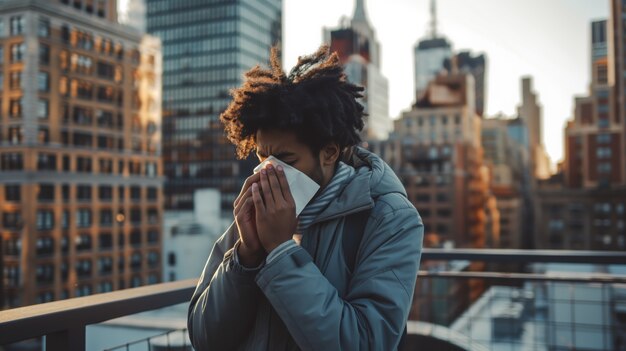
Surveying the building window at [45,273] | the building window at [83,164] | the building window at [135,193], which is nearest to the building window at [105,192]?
the building window at [83,164]

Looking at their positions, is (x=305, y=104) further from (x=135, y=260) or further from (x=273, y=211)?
(x=135, y=260)

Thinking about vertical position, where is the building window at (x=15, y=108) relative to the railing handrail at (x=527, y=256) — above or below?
above

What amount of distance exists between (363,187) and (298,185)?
0.22 m

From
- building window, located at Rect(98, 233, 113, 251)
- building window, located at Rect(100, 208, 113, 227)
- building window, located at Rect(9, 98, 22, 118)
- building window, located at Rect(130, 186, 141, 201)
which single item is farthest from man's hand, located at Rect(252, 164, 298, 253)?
building window, located at Rect(130, 186, 141, 201)

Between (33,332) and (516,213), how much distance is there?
129197 mm

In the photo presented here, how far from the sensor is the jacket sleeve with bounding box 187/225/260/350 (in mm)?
1765

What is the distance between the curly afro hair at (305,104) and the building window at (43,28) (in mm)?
61791

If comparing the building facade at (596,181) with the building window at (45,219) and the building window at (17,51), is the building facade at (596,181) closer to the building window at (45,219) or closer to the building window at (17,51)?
the building window at (45,219)

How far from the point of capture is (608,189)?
246ft

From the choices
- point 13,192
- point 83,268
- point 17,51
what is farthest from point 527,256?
point 83,268

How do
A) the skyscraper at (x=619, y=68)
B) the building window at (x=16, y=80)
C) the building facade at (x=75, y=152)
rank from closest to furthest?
1. the building facade at (x=75, y=152)
2. the building window at (x=16, y=80)
3. the skyscraper at (x=619, y=68)

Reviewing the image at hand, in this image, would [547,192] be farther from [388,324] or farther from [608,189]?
[388,324]

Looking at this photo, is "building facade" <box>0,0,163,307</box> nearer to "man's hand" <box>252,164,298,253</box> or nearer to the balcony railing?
the balcony railing

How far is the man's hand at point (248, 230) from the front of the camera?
170 centimetres
